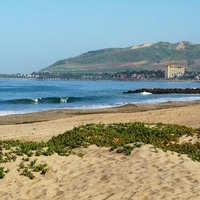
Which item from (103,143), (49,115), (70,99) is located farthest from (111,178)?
(70,99)

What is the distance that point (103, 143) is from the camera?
12.0m

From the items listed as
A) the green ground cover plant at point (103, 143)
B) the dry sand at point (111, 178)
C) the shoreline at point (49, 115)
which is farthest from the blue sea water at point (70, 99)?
the dry sand at point (111, 178)

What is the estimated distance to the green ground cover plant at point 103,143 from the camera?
10.5 metres

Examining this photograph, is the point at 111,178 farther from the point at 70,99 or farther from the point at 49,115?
the point at 70,99

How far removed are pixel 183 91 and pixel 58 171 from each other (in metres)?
64.9

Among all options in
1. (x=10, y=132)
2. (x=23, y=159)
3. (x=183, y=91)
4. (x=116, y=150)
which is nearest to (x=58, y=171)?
(x=23, y=159)

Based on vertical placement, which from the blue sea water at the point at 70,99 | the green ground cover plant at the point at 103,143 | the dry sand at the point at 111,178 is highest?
the green ground cover plant at the point at 103,143

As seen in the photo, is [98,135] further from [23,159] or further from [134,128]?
[23,159]

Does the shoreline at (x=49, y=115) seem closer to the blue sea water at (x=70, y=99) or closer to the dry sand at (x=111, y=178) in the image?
the blue sea water at (x=70, y=99)

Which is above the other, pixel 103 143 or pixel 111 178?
pixel 103 143

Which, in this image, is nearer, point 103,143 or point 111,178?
point 111,178

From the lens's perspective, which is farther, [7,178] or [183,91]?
[183,91]

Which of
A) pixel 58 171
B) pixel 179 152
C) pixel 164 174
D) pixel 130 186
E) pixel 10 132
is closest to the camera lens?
pixel 130 186

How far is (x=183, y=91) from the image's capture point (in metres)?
73.1
